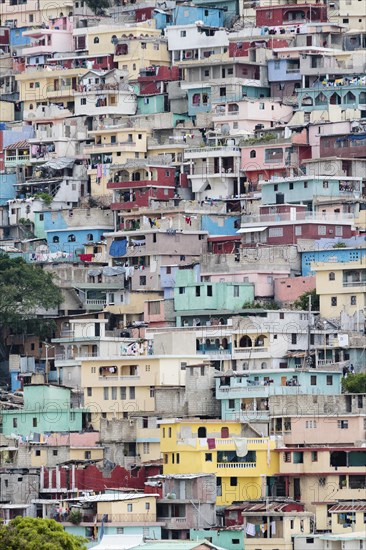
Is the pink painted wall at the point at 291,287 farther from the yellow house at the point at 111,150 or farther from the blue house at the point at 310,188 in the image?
the yellow house at the point at 111,150

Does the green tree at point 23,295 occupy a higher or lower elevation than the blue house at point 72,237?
lower

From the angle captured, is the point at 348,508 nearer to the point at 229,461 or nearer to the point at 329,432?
the point at 329,432

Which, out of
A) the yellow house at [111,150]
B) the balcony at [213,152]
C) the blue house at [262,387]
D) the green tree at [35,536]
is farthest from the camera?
the yellow house at [111,150]

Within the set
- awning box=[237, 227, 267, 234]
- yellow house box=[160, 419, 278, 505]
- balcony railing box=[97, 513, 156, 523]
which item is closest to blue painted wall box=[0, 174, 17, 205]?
awning box=[237, 227, 267, 234]

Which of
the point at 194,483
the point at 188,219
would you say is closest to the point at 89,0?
the point at 188,219

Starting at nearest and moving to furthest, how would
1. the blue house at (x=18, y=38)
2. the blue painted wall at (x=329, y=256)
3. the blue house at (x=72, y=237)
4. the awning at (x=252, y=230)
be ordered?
the blue painted wall at (x=329, y=256) → the awning at (x=252, y=230) → the blue house at (x=72, y=237) → the blue house at (x=18, y=38)

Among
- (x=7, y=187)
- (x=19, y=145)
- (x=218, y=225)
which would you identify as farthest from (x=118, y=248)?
(x=19, y=145)

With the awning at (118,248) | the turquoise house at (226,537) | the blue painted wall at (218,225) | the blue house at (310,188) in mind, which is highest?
the blue house at (310,188)

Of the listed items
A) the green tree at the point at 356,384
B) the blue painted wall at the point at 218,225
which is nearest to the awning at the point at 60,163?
the blue painted wall at the point at 218,225
